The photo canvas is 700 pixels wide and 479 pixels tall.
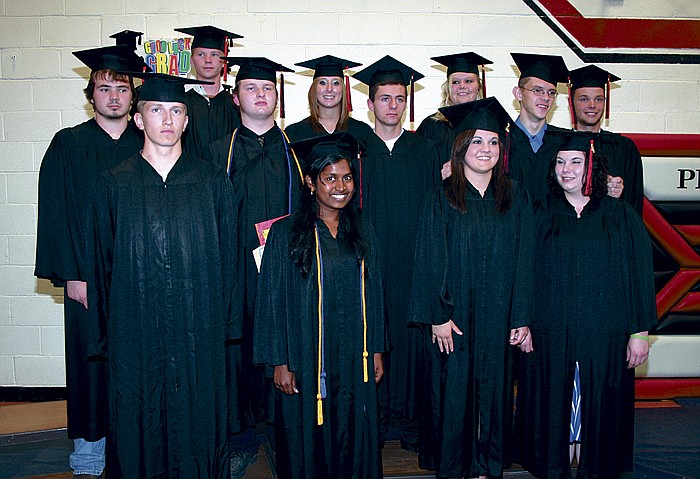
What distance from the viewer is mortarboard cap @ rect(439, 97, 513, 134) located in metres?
3.12

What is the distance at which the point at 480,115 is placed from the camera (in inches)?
123

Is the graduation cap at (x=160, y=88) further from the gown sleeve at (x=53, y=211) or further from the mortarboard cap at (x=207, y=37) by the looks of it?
the mortarboard cap at (x=207, y=37)

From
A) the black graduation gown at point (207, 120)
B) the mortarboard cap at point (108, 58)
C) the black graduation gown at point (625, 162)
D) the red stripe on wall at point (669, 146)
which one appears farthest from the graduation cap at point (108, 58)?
the red stripe on wall at point (669, 146)

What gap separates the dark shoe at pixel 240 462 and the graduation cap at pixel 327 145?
66.3 inches

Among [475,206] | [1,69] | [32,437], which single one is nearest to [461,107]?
[475,206]

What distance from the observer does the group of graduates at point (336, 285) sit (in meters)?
2.84

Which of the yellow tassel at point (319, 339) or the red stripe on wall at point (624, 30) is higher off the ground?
the red stripe on wall at point (624, 30)

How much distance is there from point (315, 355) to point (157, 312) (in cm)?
71

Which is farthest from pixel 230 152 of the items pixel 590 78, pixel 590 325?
pixel 590 78

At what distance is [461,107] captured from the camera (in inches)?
125

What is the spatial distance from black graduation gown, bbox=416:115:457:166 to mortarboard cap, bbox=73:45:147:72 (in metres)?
1.77

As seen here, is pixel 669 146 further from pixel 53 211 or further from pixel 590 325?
pixel 53 211

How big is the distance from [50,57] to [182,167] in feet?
9.08

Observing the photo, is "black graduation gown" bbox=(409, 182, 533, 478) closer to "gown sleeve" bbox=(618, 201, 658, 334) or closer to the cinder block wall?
"gown sleeve" bbox=(618, 201, 658, 334)
